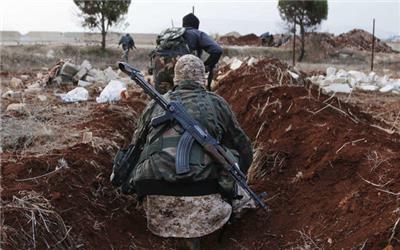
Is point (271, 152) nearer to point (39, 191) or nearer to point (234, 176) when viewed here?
point (234, 176)

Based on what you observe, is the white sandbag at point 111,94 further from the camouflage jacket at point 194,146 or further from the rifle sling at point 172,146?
the rifle sling at point 172,146

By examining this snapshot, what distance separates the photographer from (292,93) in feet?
22.6

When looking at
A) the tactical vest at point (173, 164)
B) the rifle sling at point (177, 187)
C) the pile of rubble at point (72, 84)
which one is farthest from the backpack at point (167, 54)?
the pile of rubble at point (72, 84)

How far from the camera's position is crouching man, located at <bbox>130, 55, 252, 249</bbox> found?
148 inches

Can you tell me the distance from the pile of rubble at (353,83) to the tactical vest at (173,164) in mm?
9718

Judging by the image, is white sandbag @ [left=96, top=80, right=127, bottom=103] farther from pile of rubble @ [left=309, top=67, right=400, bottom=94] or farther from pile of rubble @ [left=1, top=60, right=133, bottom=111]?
pile of rubble @ [left=309, top=67, right=400, bottom=94]

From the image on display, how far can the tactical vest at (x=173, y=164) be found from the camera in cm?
373

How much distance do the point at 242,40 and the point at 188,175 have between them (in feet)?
128

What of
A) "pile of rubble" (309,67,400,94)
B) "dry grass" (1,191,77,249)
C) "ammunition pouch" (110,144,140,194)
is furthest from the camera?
"pile of rubble" (309,67,400,94)

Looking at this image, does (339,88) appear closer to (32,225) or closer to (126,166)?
(126,166)

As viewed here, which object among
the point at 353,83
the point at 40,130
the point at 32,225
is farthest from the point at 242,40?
the point at 32,225

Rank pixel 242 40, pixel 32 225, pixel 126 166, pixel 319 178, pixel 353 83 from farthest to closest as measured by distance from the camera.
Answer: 1. pixel 242 40
2. pixel 353 83
3. pixel 319 178
4. pixel 126 166
5. pixel 32 225

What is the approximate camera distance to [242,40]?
42031 millimetres

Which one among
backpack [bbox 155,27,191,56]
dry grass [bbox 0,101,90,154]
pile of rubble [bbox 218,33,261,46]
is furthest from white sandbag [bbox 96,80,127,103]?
pile of rubble [bbox 218,33,261,46]
